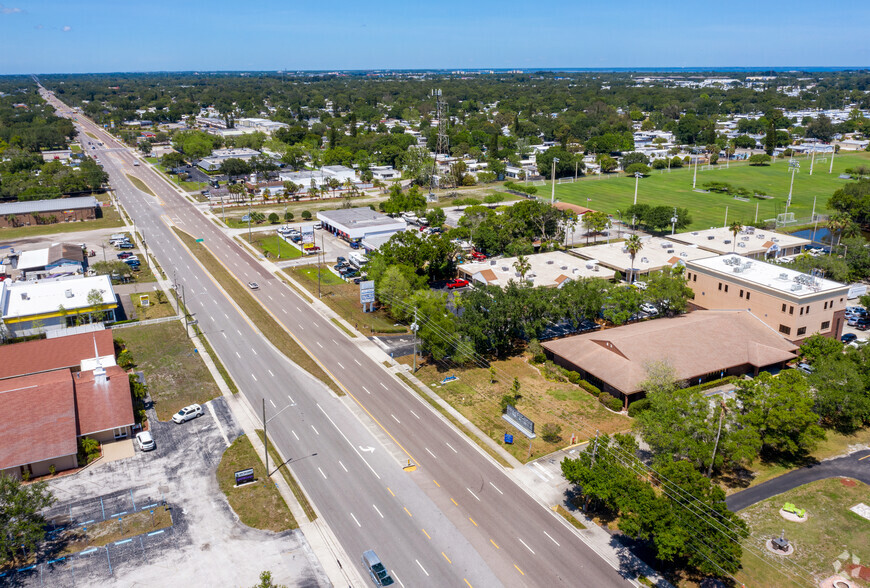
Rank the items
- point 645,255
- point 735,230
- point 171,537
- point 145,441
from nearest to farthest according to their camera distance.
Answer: point 171,537 → point 145,441 → point 645,255 → point 735,230

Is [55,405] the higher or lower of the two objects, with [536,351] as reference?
higher

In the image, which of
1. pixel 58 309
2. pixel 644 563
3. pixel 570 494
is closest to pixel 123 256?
pixel 58 309

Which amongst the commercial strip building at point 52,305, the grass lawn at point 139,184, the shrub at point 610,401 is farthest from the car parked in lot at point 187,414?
the grass lawn at point 139,184

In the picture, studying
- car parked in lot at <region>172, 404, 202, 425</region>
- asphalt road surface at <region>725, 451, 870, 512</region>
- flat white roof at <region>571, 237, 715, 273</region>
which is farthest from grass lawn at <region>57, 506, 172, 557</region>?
flat white roof at <region>571, 237, 715, 273</region>

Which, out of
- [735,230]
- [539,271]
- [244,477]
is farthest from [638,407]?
[735,230]

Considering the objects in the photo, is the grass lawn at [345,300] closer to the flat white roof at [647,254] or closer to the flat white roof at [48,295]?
the flat white roof at [48,295]

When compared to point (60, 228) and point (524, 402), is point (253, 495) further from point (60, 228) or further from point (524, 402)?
point (60, 228)
